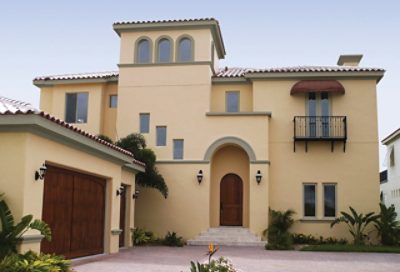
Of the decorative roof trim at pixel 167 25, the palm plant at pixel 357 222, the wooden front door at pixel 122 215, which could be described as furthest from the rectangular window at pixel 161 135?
the palm plant at pixel 357 222

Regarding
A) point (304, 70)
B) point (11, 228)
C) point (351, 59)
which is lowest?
point (11, 228)

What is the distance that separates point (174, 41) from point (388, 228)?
13356 millimetres

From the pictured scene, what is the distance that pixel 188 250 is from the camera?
21.6 metres

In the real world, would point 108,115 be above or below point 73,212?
above

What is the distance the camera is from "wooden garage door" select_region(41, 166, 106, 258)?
14.3 metres

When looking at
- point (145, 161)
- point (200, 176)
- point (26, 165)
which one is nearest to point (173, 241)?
point (200, 176)

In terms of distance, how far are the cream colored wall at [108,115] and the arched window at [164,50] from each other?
3030 millimetres

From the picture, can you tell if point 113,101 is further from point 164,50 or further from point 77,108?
point 164,50

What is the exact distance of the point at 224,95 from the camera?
89.4 ft

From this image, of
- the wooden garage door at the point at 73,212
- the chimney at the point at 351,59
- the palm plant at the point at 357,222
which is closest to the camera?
the wooden garage door at the point at 73,212

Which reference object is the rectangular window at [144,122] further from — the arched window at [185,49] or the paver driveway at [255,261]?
the paver driveway at [255,261]

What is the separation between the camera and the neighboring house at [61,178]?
12289mm

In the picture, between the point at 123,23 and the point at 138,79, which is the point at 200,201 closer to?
the point at 138,79

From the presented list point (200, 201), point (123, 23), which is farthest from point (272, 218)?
point (123, 23)
